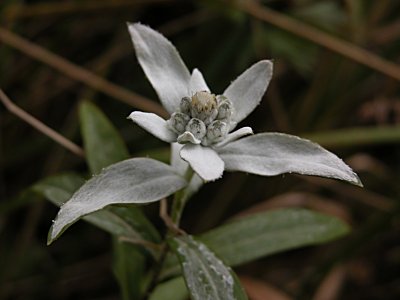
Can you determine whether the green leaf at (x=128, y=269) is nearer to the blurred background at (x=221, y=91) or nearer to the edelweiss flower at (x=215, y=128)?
the edelweiss flower at (x=215, y=128)

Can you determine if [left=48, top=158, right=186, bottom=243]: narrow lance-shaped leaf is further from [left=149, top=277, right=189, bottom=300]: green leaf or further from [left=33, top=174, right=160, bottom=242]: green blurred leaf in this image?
[left=149, top=277, right=189, bottom=300]: green leaf

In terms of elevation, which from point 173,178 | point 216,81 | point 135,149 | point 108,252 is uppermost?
point 173,178

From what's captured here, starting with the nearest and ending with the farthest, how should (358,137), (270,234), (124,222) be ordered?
(124,222) < (270,234) < (358,137)

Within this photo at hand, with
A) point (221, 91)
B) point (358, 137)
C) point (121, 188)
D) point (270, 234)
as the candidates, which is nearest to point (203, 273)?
point (121, 188)

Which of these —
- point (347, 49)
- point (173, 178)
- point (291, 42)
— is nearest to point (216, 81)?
point (291, 42)

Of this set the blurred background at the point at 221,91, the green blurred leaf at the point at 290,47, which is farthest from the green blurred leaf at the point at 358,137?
the green blurred leaf at the point at 290,47

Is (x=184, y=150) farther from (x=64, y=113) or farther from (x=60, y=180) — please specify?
(x=64, y=113)

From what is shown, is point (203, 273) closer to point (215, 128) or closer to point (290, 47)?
point (215, 128)
